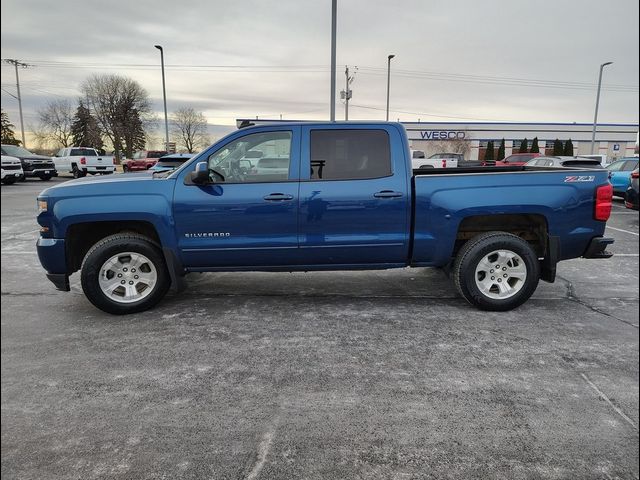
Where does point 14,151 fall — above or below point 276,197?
above

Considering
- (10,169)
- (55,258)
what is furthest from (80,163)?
(55,258)

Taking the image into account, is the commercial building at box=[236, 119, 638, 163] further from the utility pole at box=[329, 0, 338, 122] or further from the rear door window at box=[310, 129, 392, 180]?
the rear door window at box=[310, 129, 392, 180]

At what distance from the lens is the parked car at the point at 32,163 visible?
23453 mm

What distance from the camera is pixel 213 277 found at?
6164mm

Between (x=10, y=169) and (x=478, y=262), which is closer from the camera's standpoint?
(x=478, y=262)

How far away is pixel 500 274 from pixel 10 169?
2319cm

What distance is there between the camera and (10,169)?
21.0 metres

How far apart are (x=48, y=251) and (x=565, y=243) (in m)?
5.16

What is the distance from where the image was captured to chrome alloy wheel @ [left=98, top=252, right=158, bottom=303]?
4559mm

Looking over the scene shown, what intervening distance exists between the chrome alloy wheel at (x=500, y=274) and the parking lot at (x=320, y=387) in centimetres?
27

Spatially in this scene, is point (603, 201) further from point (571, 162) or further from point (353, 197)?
point (571, 162)

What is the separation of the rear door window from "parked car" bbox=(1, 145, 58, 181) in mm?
23653

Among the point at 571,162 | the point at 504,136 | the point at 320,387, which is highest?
the point at 504,136

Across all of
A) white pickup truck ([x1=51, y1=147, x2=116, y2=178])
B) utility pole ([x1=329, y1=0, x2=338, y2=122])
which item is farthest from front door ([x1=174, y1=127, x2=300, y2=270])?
white pickup truck ([x1=51, y1=147, x2=116, y2=178])
